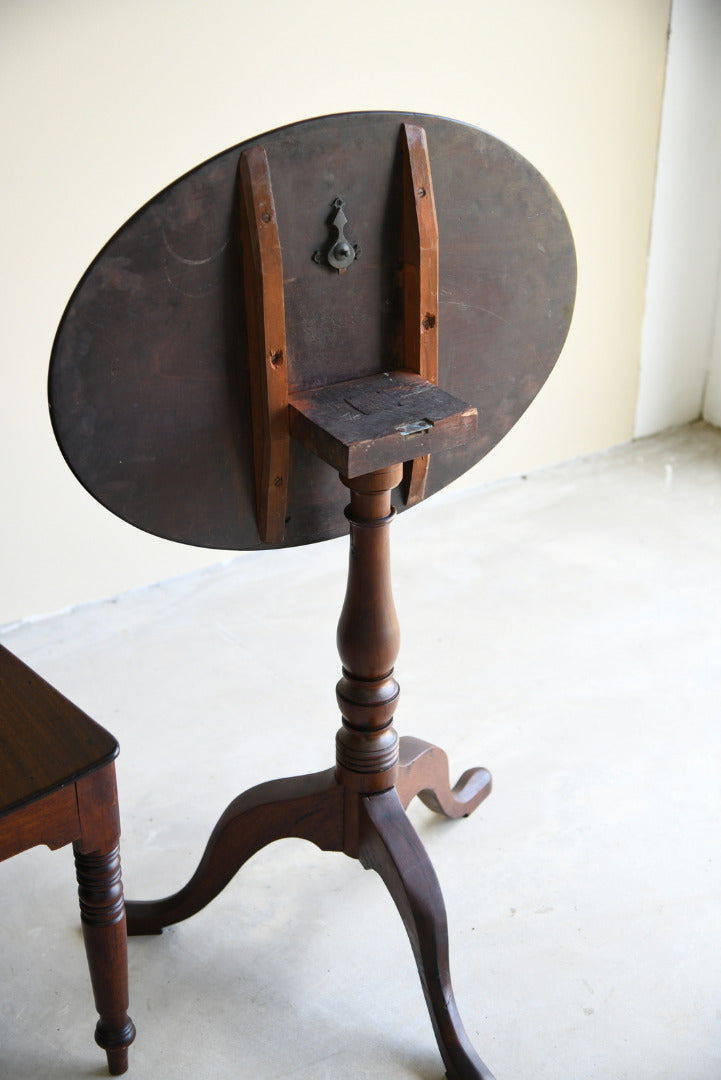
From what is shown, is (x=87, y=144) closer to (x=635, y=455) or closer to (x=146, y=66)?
(x=146, y=66)

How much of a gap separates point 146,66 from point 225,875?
62.4 inches

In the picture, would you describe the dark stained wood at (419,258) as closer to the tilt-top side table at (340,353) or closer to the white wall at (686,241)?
the tilt-top side table at (340,353)

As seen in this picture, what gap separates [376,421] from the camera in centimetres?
134

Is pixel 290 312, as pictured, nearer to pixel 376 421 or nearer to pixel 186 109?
pixel 376 421

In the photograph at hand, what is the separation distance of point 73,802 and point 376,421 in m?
0.55

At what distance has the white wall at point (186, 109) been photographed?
2.31m

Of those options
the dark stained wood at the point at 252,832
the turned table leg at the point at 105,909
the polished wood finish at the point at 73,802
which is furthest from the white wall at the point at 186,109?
the turned table leg at the point at 105,909

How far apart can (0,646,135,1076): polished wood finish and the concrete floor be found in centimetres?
21

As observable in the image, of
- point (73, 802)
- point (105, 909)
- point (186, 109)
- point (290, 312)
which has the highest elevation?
point (186, 109)

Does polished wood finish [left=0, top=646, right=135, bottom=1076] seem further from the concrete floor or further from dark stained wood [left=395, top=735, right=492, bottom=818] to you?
dark stained wood [left=395, top=735, right=492, bottom=818]

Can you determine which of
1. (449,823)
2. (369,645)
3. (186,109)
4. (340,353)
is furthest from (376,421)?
(186,109)

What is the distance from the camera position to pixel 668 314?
3523 millimetres

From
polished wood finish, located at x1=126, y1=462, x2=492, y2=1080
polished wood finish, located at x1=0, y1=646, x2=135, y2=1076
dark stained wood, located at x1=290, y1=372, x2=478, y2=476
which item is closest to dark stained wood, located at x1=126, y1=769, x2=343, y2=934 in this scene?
polished wood finish, located at x1=126, y1=462, x2=492, y2=1080

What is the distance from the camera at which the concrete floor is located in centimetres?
164
